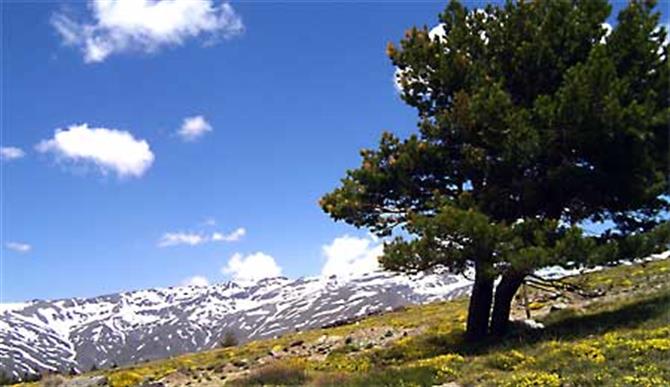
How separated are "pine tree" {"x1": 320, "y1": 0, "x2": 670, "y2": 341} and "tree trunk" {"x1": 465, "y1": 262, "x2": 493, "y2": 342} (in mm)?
50

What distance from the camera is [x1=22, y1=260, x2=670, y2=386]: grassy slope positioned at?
1638cm

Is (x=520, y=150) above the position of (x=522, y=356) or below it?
above

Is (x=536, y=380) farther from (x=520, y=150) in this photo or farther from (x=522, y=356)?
(x=520, y=150)

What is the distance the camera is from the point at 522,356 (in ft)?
63.9

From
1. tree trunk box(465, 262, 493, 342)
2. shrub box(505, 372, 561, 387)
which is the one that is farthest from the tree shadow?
shrub box(505, 372, 561, 387)

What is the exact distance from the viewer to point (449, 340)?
26516 mm

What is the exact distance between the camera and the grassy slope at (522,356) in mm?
16375

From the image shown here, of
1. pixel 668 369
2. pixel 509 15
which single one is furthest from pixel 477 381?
pixel 509 15

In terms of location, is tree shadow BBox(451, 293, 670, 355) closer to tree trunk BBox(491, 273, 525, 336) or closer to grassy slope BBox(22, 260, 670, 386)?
grassy slope BBox(22, 260, 670, 386)

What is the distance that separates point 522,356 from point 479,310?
21.3 ft

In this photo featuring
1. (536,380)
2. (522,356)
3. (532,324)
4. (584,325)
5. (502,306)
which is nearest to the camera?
(536,380)

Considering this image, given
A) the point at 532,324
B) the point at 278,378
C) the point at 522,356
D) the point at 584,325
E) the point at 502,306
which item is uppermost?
the point at 502,306

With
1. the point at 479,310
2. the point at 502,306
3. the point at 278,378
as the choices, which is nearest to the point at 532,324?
the point at 502,306

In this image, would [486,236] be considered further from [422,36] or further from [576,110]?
[422,36]
